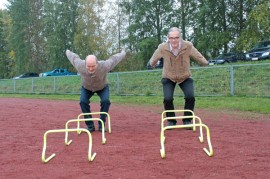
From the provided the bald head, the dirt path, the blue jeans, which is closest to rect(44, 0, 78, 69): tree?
the blue jeans

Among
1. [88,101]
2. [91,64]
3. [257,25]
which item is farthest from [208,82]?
[91,64]

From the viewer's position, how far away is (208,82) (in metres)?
17.0

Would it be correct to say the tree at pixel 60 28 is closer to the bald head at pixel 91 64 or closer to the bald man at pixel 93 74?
the bald man at pixel 93 74

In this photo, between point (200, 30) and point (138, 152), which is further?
point (200, 30)

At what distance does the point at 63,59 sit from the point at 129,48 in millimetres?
11267

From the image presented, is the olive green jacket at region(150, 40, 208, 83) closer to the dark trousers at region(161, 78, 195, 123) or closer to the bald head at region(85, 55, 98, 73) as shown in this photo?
the dark trousers at region(161, 78, 195, 123)

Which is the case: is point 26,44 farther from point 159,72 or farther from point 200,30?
point 159,72

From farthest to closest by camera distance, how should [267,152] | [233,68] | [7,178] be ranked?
1. [233,68]
2. [267,152]
3. [7,178]

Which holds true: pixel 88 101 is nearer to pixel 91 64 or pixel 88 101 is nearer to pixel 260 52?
pixel 91 64

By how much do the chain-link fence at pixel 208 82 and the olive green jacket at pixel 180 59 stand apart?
8058 mm

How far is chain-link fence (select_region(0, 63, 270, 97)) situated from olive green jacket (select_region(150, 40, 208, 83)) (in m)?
8.06

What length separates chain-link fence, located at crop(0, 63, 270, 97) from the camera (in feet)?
49.0

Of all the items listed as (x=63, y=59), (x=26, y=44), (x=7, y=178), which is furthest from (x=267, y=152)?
(x=26, y=44)

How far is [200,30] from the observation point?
37062mm
